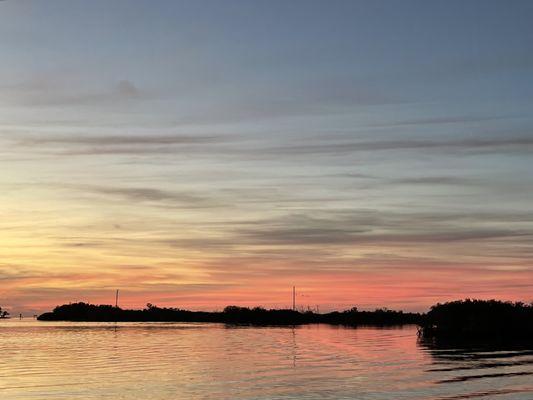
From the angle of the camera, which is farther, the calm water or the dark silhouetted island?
the dark silhouetted island

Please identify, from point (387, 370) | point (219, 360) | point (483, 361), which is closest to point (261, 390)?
point (387, 370)

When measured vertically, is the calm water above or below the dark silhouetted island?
below

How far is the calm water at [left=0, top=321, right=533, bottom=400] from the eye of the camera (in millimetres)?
46281

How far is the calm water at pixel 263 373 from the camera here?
46.3 m

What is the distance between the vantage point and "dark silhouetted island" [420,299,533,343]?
367ft

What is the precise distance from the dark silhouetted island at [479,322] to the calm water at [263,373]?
31.9 metres

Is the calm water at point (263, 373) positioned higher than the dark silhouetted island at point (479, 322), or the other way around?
the dark silhouetted island at point (479, 322)

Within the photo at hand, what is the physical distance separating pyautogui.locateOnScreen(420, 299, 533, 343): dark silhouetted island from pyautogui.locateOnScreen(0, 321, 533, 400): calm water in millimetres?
31868

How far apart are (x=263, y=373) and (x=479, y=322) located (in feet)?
225

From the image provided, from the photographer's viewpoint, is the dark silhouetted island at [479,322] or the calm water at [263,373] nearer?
the calm water at [263,373]

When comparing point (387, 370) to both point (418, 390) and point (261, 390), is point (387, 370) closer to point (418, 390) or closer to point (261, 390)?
point (418, 390)

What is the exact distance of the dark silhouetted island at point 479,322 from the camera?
112 meters

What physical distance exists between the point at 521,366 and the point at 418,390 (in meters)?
19.2

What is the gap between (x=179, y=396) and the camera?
4538 cm
